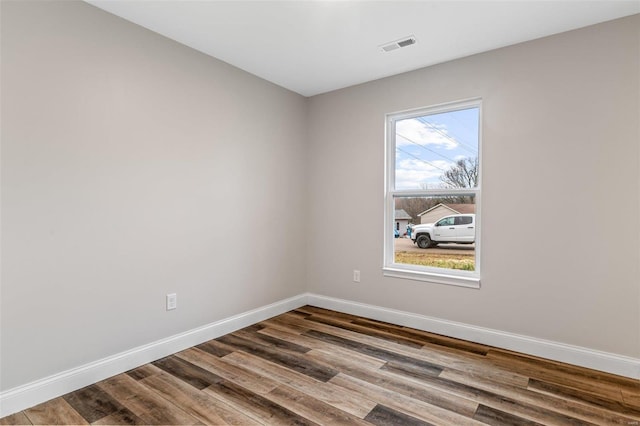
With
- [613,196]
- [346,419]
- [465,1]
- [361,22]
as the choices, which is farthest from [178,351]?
[613,196]

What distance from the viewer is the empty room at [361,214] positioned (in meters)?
2.01

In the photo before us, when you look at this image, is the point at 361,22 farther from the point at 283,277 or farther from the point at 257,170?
the point at 283,277

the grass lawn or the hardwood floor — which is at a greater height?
the grass lawn

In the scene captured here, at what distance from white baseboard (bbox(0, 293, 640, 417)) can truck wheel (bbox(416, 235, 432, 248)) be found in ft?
2.26

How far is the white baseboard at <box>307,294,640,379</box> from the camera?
239 cm

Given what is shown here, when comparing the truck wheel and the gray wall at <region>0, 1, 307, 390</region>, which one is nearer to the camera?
the gray wall at <region>0, 1, 307, 390</region>

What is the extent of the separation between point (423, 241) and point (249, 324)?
1.94 meters

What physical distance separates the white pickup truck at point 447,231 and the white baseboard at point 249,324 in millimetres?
745

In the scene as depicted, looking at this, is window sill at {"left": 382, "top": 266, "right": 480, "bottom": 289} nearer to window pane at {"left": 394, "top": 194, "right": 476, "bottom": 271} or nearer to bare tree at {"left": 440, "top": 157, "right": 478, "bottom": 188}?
window pane at {"left": 394, "top": 194, "right": 476, "bottom": 271}

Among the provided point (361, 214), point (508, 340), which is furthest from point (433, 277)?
point (361, 214)

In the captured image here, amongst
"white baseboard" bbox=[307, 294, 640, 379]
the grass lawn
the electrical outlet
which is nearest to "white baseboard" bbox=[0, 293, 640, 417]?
"white baseboard" bbox=[307, 294, 640, 379]

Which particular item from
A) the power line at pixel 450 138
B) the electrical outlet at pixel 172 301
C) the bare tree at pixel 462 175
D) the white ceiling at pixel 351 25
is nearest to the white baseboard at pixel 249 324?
the electrical outlet at pixel 172 301

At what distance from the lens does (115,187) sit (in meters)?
2.37

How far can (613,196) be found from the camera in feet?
7.89
